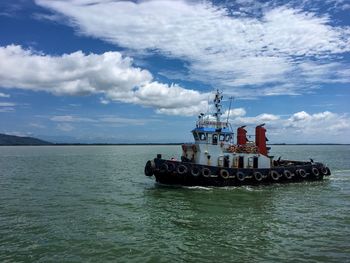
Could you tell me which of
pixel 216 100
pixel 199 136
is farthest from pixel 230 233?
pixel 216 100

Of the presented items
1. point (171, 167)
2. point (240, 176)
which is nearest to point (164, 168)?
point (171, 167)

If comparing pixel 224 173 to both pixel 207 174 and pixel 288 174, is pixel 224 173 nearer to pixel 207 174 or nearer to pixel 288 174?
pixel 207 174

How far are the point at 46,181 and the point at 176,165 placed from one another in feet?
40.9

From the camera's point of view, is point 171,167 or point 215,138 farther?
point 215,138

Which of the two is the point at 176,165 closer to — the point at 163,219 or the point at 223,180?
the point at 223,180

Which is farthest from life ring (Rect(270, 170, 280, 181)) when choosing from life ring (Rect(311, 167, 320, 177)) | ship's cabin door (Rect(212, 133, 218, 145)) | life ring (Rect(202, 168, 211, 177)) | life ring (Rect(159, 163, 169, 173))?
life ring (Rect(159, 163, 169, 173))

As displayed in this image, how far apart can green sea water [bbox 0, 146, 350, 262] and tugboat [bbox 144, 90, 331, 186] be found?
0.84 meters

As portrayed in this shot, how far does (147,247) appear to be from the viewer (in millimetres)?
12328

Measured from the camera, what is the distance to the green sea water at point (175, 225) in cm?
1162

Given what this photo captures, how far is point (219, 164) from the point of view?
26.5 meters

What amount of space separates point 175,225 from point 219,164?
11.8 metres

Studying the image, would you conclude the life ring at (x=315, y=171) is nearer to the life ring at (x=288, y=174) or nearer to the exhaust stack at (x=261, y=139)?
the life ring at (x=288, y=174)

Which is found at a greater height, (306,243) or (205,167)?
(205,167)

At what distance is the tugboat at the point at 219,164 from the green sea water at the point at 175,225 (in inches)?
33.2
